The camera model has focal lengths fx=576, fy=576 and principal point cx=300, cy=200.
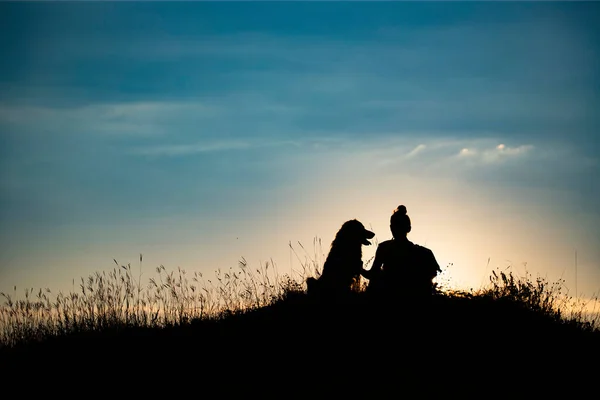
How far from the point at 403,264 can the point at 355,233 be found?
2.42m

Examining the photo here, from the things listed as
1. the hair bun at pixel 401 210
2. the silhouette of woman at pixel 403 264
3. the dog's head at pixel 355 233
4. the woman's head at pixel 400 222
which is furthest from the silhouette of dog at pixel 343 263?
the hair bun at pixel 401 210

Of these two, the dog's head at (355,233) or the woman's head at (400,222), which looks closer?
the woman's head at (400,222)

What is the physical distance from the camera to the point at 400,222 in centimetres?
935

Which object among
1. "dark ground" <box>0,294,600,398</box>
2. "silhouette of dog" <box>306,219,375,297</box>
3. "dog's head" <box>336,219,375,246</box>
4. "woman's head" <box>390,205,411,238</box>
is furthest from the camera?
"dog's head" <box>336,219,375,246</box>

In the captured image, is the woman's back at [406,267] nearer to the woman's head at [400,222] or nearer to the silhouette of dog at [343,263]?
the woman's head at [400,222]

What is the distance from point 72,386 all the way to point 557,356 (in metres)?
7.39

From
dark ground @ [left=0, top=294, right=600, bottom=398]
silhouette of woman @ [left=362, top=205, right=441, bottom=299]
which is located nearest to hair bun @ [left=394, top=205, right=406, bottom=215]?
silhouette of woman @ [left=362, top=205, right=441, bottom=299]

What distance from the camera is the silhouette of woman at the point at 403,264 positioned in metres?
9.42

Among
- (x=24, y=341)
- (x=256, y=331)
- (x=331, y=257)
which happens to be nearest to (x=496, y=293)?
(x=331, y=257)

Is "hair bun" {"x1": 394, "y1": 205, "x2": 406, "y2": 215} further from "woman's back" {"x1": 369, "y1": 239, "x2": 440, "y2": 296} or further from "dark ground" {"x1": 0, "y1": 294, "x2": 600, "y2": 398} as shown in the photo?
"dark ground" {"x1": 0, "y1": 294, "x2": 600, "y2": 398}

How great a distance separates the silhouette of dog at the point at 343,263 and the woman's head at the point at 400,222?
207cm

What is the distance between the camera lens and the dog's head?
11750mm

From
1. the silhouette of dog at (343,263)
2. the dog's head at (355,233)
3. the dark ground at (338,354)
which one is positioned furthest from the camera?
the dog's head at (355,233)

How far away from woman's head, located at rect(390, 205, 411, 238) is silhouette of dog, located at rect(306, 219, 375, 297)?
207 centimetres
